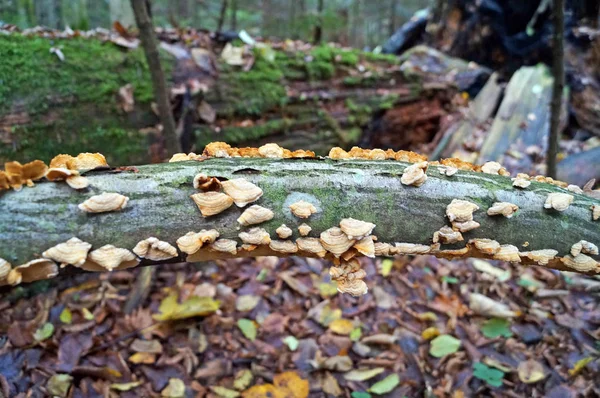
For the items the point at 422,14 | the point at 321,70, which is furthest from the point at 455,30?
the point at 321,70

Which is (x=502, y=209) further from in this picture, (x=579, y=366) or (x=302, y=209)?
(x=579, y=366)

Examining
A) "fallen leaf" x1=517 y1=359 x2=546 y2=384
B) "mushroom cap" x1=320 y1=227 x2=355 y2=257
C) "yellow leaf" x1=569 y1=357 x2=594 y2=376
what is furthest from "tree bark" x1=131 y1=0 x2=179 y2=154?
"yellow leaf" x1=569 y1=357 x2=594 y2=376

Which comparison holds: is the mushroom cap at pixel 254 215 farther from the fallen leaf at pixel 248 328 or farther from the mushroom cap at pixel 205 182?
the fallen leaf at pixel 248 328

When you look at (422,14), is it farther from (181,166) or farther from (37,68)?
(181,166)

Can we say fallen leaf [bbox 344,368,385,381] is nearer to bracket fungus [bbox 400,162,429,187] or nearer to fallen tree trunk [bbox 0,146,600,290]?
fallen tree trunk [bbox 0,146,600,290]

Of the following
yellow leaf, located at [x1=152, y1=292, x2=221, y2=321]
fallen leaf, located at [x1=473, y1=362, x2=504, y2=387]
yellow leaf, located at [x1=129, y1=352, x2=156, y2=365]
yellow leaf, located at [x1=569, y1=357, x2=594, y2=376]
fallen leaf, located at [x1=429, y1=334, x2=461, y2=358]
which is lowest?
fallen leaf, located at [x1=473, y1=362, x2=504, y2=387]
